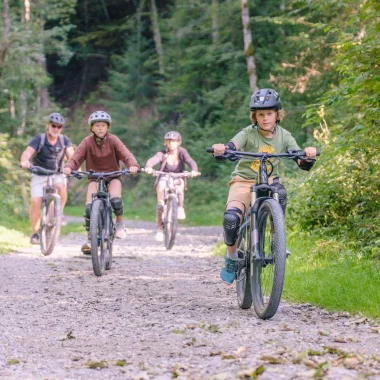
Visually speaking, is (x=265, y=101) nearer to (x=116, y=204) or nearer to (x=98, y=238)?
(x=98, y=238)

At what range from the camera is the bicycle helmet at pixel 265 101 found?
24.8ft

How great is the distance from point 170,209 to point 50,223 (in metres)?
2.38

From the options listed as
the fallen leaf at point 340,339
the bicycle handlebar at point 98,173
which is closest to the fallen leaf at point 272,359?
the fallen leaf at point 340,339

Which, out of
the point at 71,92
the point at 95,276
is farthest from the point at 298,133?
the point at 71,92

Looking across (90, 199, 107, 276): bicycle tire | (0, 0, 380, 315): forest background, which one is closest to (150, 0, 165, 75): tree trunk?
(0, 0, 380, 315): forest background

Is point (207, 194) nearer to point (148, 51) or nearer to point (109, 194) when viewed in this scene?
point (148, 51)

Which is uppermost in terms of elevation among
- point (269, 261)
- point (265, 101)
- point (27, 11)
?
point (27, 11)

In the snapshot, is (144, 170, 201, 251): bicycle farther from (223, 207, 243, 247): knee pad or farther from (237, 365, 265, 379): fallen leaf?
(237, 365, 265, 379): fallen leaf

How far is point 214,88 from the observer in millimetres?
36938

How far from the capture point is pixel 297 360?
16.4 ft

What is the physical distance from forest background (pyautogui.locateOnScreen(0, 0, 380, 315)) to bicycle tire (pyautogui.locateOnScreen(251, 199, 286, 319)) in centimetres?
147

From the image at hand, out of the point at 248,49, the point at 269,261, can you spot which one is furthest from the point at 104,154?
the point at 248,49

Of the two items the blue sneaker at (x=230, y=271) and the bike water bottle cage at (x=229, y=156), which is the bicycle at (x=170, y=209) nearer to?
the blue sneaker at (x=230, y=271)

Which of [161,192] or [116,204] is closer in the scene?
[116,204]
